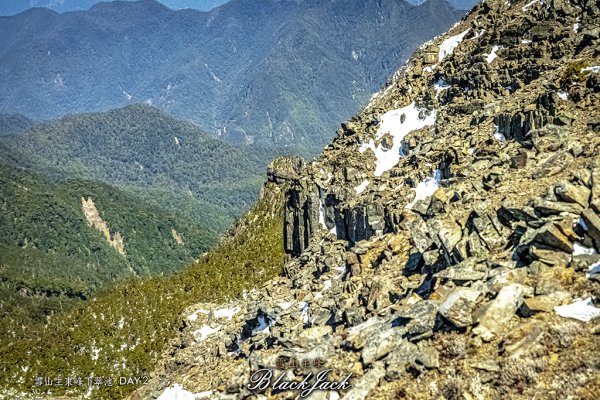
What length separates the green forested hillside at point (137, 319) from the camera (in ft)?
419

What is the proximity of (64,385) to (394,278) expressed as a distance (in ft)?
432

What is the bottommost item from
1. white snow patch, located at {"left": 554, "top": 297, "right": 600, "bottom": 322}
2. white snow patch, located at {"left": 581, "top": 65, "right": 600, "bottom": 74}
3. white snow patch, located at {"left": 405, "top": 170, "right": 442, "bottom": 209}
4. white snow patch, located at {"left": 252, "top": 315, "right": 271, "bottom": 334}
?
white snow patch, located at {"left": 252, "top": 315, "right": 271, "bottom": 334}

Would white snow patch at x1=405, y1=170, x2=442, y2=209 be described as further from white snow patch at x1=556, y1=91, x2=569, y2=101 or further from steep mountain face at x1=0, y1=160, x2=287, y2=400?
steep mountain face at x1=0, y1=160, x2=287, y2=400

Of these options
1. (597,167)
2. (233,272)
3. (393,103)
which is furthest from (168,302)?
(597,167)

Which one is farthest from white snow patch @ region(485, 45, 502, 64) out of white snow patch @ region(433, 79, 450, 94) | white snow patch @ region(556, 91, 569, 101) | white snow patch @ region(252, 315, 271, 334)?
white snow patch @ region(252, 315, 271, 334)

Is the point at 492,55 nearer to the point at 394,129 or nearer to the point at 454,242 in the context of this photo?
the point at 394,129

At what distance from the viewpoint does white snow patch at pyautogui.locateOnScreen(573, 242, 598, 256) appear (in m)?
27.7

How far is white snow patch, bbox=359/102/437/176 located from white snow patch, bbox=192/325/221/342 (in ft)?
107

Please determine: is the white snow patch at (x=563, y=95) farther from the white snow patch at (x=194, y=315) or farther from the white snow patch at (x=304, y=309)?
the white snow patch at (x=194, y=315)

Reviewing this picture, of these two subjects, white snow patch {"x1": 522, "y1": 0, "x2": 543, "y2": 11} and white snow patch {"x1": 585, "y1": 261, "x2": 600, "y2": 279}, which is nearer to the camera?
white snow patch {"x1": 585, "y1": 261, "x2": 600, "y2": 279}

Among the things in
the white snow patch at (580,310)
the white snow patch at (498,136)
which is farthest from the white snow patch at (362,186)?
the white snow patch at (580,310)

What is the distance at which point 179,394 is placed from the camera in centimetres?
4812

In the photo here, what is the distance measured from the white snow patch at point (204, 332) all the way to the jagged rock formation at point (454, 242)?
33cm

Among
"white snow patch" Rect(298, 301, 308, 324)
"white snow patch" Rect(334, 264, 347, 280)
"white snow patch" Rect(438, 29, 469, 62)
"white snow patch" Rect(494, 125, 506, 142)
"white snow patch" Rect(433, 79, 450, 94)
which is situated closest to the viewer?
"white snow patch" Rect(298, 301, 308, 324)
